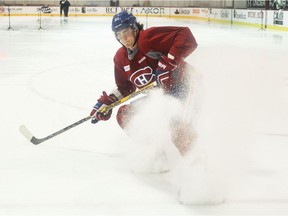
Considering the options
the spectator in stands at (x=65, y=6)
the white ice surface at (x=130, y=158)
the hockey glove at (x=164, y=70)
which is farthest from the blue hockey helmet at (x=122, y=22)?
the spectator in stands at (x=65, y=6)

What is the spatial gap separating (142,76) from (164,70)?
0.85ft

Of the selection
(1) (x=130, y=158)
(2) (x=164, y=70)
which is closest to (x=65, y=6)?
(1) (x=130, y=158)

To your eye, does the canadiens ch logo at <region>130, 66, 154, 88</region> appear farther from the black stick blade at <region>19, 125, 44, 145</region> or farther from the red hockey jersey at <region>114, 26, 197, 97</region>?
the black stick blade at <region>19, 125, 44, 145</region>

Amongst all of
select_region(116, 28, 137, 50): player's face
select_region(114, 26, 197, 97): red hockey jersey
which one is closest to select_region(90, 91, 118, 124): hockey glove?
select_region(114, 26, 197, 97): red hockey jersey

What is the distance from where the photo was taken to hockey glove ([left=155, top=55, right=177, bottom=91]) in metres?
2.21

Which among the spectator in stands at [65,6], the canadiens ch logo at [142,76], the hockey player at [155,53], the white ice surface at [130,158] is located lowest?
the white ice surface at [130,158]

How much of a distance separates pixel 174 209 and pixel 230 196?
306mm

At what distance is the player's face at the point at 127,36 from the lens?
2.32m

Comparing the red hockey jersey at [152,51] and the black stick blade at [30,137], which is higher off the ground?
the red hockey jersey at [152,51]

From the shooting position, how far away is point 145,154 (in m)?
2.65

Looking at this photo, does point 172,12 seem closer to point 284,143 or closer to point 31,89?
point 31,89

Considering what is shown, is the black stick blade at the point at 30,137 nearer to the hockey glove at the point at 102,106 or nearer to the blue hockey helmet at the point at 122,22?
the hockey glove at the point at 102,106

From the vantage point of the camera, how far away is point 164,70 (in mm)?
2229

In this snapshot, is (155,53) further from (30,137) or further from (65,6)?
(65,6)
